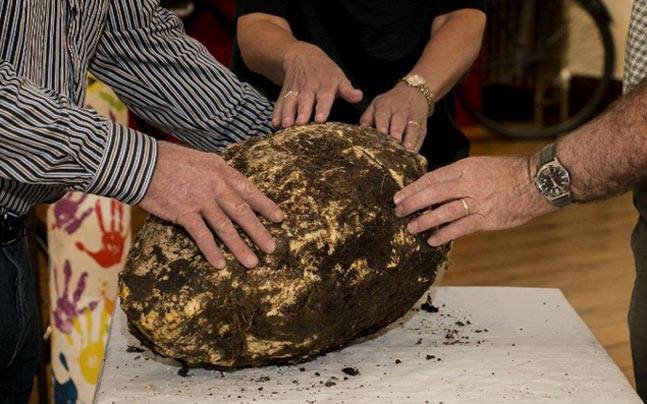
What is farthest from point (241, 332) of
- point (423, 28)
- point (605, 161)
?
point (423, 28)

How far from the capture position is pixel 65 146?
1364mm

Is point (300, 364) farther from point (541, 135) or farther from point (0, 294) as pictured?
point (541, 135)

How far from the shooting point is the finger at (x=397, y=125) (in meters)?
1.79

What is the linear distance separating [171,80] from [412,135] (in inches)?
17.2

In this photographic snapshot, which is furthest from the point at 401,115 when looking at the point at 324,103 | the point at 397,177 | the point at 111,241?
the point at 111,241

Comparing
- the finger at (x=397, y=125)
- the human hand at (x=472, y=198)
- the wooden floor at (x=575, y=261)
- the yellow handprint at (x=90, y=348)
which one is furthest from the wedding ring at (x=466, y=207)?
the wooden floor at (x=575, y=261)

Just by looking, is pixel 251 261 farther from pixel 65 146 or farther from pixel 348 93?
pixel 348 93

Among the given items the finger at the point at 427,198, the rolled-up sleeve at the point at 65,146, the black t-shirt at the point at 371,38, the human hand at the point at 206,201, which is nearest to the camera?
the rolled-up sleeve at the point at 65,146

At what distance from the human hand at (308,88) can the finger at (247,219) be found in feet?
1.07

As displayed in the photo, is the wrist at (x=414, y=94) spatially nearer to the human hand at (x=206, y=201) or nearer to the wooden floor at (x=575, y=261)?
the human hand at (x=206, y=201)

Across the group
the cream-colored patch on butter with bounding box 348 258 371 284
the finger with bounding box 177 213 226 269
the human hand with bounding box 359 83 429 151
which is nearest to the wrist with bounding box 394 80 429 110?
the human hand with bounding box 359 83 429 151

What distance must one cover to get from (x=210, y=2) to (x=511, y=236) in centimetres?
193

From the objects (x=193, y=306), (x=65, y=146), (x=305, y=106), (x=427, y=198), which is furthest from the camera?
(x=305, y=106)

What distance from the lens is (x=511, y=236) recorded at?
4488mm
